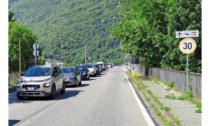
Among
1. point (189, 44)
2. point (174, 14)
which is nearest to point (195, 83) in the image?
point (189, 44)

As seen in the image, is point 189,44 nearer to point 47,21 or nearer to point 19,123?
point 19,123

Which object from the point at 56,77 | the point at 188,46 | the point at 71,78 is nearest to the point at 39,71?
the point at 56,77

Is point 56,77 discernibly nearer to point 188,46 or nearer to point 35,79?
point 35,79

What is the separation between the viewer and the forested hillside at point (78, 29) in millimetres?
135875

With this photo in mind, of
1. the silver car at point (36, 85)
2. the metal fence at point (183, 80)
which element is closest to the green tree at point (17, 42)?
the metal fence at point (183, 80)

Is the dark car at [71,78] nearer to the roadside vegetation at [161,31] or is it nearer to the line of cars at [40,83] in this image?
the line of cars at [40,83]

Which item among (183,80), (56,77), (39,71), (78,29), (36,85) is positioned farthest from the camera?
(78,29)

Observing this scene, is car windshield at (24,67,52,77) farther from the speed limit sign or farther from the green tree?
the green tree

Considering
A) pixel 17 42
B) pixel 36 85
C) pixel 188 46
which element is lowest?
pixel 36 85

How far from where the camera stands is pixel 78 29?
144375 millimetres

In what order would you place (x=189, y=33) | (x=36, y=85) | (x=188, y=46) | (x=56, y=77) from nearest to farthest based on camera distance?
(x=188, y=46) < (x=189, y=33) < (x=36, y=85) < (x=56, y=77)

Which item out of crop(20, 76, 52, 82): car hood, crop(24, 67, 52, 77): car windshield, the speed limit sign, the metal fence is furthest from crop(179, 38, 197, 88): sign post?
crop(24, 67, 52, 77): car windshield

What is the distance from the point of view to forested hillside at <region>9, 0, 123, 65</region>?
135875mm
